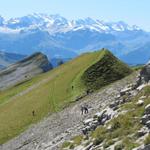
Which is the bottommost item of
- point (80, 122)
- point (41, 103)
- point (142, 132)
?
point (142, 132)

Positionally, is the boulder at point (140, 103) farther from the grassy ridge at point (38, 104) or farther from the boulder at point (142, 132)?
the grassy ridge at point (38, 104)

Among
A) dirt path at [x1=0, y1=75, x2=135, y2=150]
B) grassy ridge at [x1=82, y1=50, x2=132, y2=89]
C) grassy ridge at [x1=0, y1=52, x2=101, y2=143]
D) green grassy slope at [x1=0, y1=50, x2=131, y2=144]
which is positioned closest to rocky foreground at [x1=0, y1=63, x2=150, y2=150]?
dirt path at [x1=0, y1=75, x2=135, y2=150]

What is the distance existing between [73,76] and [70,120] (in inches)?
1494

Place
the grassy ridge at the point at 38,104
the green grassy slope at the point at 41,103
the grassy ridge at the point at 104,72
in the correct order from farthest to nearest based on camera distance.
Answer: the grassy ridge at the point at 104,72 → the green grassy slope at the point at 41,103 → the grassy ridge at the point at 38,104

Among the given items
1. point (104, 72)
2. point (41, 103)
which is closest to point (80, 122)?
point (41, 103)

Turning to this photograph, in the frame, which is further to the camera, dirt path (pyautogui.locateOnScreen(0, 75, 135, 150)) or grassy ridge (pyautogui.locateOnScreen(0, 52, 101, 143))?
grassy ridge (pyautogui.locateOnScreen(0, 52, 101, 143))

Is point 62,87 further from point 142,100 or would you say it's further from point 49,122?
A: point 142,100

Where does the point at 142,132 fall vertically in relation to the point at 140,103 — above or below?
below

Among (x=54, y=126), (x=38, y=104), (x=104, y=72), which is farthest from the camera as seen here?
(x=104, y=72)

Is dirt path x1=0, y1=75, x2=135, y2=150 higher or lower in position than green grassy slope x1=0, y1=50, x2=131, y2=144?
lower

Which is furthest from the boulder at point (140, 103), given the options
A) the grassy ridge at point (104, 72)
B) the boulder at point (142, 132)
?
the grassy ridge at point (104, 72)

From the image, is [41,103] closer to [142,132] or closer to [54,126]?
[54,126]

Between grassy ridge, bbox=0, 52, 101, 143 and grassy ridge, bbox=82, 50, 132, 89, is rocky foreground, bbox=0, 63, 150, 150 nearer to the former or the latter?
grassy ridge, bbox=0, 52, 101, 143

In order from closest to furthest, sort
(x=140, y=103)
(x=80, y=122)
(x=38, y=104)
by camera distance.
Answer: (x=140, y=103), (x=80, y=122), (x=38, y=104)
